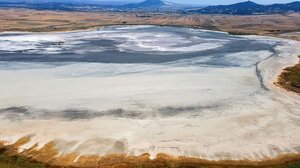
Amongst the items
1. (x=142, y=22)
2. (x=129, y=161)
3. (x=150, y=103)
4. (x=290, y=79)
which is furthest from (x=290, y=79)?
(x=142, y=22)

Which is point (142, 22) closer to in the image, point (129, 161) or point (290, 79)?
point (290, 79)

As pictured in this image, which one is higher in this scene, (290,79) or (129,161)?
(290,79)

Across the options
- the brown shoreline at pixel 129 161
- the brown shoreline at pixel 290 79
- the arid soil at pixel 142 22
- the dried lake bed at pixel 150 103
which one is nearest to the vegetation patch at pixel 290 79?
the brown shoreline at pixel 290 79

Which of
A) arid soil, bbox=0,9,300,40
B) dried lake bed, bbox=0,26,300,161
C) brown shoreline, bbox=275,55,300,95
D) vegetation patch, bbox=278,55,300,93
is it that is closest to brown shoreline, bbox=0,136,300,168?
dried lake bed, bbox=0,26,300,161

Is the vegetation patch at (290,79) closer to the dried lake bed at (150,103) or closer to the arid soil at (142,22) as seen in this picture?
the dried lake bed at (150,103)

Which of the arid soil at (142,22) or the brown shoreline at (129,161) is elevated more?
the arid soil at (142,22)

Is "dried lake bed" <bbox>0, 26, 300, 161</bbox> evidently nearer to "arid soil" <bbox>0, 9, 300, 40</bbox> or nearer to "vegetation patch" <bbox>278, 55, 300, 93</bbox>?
"vegetation patch" <bbox>278, 55, 300, 93</bbox>

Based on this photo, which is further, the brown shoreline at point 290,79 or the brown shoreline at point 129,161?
the brown shoreline at point 290,79
